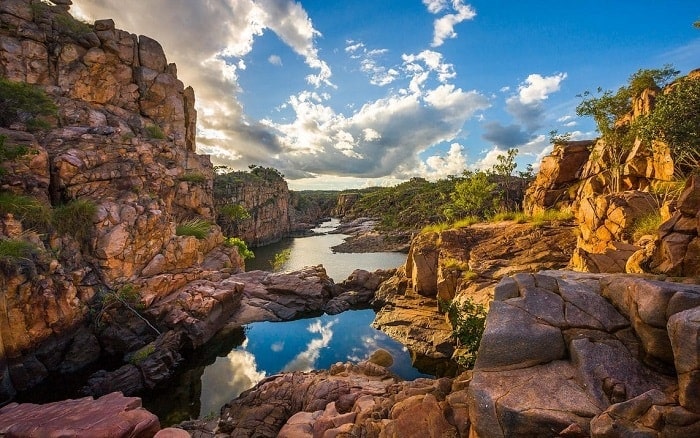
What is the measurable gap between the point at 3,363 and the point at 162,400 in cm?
832

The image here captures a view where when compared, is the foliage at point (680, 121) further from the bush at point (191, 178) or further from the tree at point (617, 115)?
the bush at point (191, 178)

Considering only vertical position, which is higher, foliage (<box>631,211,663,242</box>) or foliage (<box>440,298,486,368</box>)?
foliage (<box>631,211,663,242</box>)

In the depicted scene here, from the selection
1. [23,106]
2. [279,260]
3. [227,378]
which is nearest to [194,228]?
[279,260]

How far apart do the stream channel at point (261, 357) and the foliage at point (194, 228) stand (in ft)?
37.4

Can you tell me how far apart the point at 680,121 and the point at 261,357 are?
27.4 m

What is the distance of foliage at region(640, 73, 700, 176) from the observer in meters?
14.3

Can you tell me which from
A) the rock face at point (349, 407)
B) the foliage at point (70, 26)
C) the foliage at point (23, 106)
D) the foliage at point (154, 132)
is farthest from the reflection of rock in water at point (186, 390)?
the foliage at point (70, 26)

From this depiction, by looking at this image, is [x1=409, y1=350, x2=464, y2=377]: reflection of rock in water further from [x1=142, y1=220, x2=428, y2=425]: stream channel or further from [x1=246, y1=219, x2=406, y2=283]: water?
[x1=246, y1=219, x2=406, y2=283]: water

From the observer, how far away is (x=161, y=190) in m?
30.7

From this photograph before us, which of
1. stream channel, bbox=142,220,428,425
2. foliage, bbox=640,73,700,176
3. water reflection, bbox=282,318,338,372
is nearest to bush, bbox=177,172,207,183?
stream channel, bbox=142,220,428,425

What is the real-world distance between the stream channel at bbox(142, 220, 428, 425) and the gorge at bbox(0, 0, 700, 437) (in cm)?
79

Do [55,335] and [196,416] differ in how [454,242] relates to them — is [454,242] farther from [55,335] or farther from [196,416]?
[55,335]

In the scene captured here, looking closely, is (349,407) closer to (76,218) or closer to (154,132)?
(76,218)

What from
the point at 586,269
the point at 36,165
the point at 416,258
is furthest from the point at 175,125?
the point at 586,269
